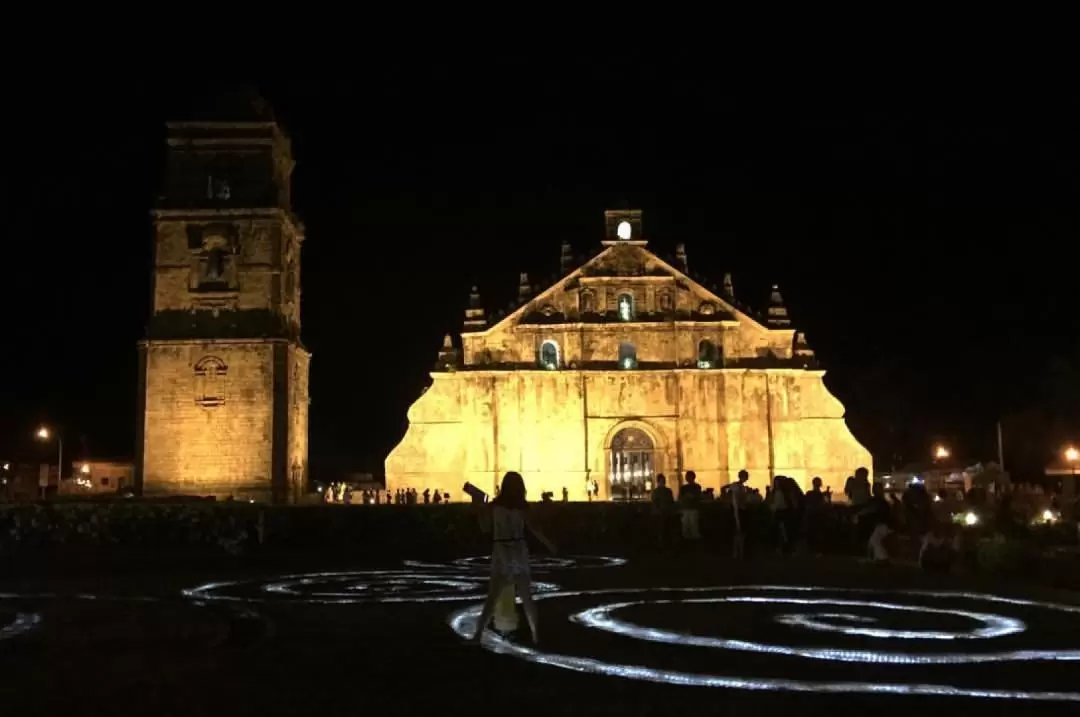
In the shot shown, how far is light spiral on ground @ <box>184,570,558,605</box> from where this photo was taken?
16.1 metres

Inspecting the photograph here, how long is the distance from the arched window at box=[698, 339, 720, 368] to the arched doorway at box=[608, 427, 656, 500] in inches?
179

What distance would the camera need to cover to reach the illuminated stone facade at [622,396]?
171 feet

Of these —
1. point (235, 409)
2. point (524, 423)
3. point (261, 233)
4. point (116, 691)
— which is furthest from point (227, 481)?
point (116, 691)

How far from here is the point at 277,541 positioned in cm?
2948

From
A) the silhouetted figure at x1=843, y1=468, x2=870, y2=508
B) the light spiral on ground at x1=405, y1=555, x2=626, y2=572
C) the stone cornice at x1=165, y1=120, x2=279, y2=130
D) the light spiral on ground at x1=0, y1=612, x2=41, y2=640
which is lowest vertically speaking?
the light spiral on ground at x1=405, y1=555, x2=626, y2=572

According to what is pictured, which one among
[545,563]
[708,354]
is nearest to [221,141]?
[708,354]

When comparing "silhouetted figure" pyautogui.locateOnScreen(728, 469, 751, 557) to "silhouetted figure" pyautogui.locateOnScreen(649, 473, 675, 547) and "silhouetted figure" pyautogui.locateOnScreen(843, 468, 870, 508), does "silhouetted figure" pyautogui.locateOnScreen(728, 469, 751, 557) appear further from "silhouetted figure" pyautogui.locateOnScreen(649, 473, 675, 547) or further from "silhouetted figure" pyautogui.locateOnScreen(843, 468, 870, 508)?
"silhouetted figure" pyautogui.locateOnScreen(843, 468, 870, 508)

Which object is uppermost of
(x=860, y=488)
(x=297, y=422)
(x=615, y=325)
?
(x=615, y=325)

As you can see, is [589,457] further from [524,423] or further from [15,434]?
[15,434]

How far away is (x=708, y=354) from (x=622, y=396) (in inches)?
189

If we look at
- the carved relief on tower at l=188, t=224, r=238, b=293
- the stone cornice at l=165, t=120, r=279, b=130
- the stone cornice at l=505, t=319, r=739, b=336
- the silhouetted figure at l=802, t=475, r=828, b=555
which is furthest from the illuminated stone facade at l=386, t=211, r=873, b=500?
the silhouetted figure at l=802, t=475, r=828, b=555

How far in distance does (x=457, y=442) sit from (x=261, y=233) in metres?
13.3

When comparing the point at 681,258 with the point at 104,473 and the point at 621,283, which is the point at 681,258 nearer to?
the point at 621,283

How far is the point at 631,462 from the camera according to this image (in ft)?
173
